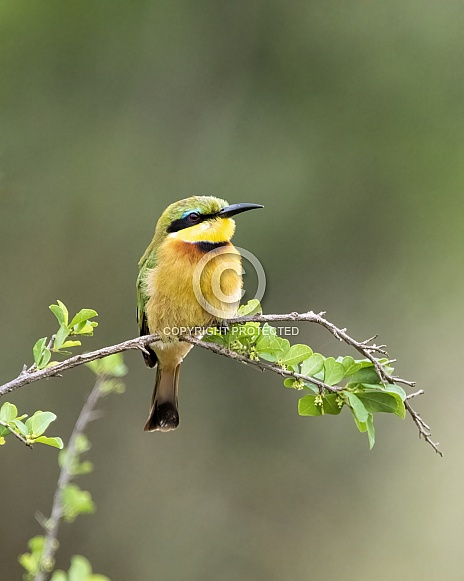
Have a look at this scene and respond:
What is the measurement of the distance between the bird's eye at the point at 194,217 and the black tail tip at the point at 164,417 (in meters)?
0.54

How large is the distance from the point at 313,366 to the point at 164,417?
955 mm

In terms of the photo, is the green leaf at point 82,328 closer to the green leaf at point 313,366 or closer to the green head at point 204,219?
the green leaf at point 313,366

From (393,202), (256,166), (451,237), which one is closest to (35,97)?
(256,166)

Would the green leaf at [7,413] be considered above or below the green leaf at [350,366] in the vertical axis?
below

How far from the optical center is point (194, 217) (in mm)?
2416

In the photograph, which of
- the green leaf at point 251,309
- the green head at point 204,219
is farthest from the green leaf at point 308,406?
the green head at point 204,219

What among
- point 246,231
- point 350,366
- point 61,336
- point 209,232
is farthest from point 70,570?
point 246,231

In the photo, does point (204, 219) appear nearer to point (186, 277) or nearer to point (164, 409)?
point (186, 277)

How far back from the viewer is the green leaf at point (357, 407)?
1.62 metres

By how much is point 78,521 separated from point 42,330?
3.00ft

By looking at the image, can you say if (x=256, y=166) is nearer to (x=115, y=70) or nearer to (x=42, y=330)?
(x=115, y=70)

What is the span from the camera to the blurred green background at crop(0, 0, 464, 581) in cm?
425

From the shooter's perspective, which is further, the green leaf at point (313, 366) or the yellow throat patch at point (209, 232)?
the yellow throat patch at point (209, 232)

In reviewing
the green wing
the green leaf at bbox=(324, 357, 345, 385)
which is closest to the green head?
the green wing
